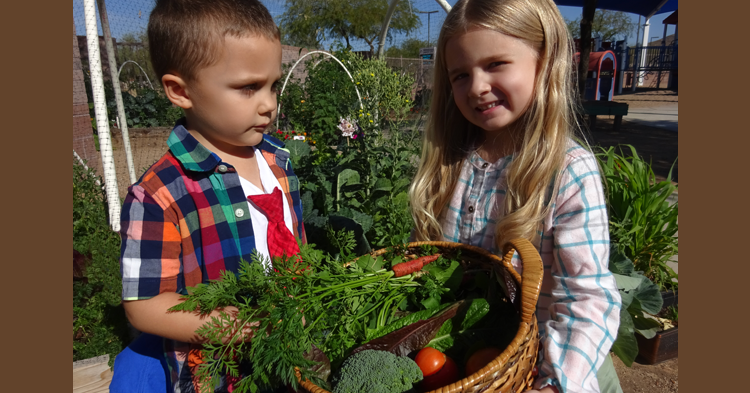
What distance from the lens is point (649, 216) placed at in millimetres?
3068

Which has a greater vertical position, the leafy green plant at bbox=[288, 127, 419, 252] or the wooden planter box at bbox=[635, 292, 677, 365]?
the leafy green plant at bbox=[288, 127, 419, 252]

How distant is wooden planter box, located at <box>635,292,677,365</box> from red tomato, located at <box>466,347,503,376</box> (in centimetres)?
232

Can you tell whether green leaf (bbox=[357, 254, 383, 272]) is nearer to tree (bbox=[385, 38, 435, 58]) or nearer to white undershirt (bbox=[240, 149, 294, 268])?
white undershirt (bbox=[240, 149, 294, 268])

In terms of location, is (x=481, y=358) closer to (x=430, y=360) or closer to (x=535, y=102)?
(x=430, y=360)

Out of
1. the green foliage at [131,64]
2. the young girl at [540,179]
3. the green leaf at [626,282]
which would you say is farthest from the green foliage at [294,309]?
the green foliage at [131,64]

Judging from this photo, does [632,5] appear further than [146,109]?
Yes

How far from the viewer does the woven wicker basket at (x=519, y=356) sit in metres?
0.98

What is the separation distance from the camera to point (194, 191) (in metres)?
1.38

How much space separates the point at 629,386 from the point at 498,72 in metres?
2.45

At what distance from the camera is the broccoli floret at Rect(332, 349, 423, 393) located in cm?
103

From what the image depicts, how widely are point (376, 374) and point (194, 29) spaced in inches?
43.6

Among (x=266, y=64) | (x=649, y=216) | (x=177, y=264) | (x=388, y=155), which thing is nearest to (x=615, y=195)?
(x=649, y=216)

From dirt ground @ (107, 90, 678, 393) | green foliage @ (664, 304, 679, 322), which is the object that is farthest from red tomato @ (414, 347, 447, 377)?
green foliage @ (664, 304, 679, 322)

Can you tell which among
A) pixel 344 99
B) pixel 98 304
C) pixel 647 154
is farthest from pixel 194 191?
pixel 647 154
